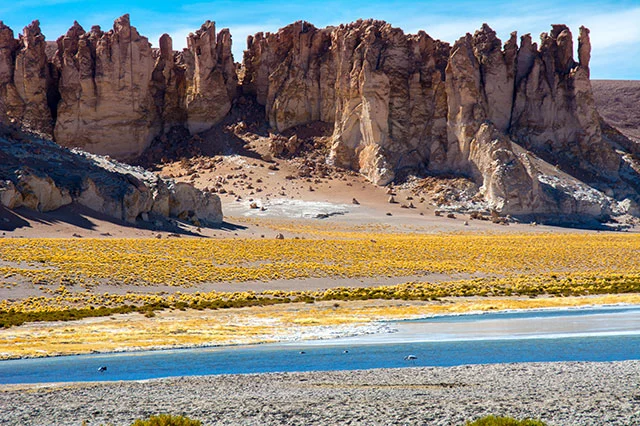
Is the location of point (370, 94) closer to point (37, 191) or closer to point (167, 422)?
point (37, 191)

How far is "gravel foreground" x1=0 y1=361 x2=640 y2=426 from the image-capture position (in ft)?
54.8

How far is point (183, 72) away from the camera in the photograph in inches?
4875

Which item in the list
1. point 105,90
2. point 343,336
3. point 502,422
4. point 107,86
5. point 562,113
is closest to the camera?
point 502,422

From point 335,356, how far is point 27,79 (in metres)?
99.5

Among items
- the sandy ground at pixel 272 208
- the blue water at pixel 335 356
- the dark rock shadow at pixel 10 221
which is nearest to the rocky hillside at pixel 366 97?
the sandy ground at pixel 272 208

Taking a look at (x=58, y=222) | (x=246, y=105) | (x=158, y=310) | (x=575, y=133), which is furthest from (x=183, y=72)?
(x=158, y=310)

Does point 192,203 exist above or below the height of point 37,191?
below

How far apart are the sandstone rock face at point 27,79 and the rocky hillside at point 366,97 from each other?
0.58 feet

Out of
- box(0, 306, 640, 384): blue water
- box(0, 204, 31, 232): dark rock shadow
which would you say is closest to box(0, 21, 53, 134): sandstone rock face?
box(0, 204, 31, 232): dark rock shadow

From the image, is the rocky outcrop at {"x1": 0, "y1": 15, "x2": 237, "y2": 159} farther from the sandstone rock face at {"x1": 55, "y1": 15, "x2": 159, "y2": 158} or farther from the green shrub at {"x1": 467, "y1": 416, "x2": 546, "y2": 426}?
the green shrub at {"x1": 467, "y1": 416, "x2": 546, "y2": 426}

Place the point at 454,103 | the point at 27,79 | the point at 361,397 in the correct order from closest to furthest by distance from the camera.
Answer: the point at 361,397, the point at 454,103, the point at 27,79

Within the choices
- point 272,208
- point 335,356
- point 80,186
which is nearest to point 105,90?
point 272,208

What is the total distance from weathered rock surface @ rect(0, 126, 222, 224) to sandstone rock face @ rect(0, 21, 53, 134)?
40490mm

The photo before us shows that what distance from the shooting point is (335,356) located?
26.2 meters
